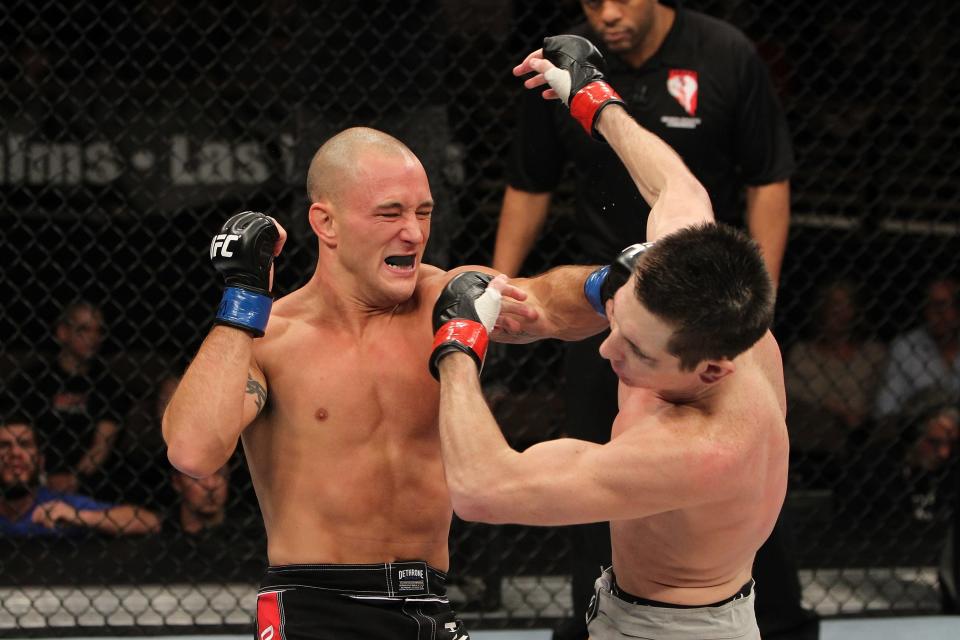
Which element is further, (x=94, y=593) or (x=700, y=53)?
(x=94, y=593)

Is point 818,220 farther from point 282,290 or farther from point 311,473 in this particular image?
point 311,473

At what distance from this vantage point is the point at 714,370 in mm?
1651

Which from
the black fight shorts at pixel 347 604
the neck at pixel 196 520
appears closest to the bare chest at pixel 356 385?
the black fight shorts at pixel 347 604

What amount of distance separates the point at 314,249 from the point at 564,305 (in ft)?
4.60

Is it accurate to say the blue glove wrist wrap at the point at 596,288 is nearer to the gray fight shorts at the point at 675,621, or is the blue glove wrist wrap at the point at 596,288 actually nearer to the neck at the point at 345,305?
the neck at the point at 345,305

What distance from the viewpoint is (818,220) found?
3764 millimetres

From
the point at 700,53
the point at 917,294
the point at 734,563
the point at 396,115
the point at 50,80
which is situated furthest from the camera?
the point at 917,294

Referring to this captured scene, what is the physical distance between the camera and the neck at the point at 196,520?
10.8 ft

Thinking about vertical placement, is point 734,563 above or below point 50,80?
A: above

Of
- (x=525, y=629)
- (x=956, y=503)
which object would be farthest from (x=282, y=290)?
(x=956, y=503)

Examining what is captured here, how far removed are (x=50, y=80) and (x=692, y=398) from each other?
2.38 m

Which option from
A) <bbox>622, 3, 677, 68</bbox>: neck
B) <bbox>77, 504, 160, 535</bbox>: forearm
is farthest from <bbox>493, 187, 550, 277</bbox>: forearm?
<bbox>77, 504, 160, 535</bbox>: forearm

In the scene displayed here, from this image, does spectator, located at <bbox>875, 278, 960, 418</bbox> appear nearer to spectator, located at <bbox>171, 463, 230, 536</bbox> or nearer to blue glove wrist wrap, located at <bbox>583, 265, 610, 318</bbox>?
spectator, located at <bbox>171, 463, 230, 536</bbox>

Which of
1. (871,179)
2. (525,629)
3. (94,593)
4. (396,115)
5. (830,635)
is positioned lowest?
(94,593)
